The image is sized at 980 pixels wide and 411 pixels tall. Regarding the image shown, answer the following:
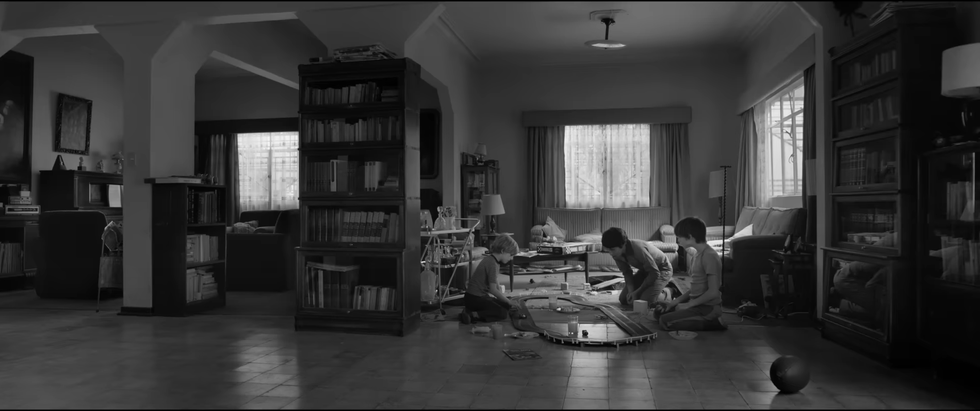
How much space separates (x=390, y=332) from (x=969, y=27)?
4.41 metres

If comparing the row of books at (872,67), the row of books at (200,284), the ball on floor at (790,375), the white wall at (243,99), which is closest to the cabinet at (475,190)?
the white wall at (243,99)

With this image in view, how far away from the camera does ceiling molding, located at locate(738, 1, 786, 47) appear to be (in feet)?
24.7

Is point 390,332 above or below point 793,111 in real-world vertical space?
below

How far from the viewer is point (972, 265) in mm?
3422

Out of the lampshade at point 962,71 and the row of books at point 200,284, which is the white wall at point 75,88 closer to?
the row of books at point 200,284

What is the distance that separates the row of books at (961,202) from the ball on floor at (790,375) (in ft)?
4.27

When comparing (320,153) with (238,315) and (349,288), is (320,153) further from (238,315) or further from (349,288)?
(238,315)

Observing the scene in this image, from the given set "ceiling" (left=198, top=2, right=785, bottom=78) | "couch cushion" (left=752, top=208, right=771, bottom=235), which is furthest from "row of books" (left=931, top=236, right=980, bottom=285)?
"ceiling" (left=198, top=2, right=785, bottom=78)

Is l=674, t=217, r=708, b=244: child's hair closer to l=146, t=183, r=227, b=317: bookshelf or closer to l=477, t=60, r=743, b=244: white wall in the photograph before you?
l=146, t=183, r=227, b=317: bookshelf

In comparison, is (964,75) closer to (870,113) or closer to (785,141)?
(870,113)

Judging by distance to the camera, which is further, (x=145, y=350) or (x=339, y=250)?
(x=339, y=250)

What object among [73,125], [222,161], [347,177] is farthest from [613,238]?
[222,161]

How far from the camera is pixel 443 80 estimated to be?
27.8ft

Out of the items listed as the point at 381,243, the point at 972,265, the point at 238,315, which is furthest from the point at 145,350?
the point at 972,265
